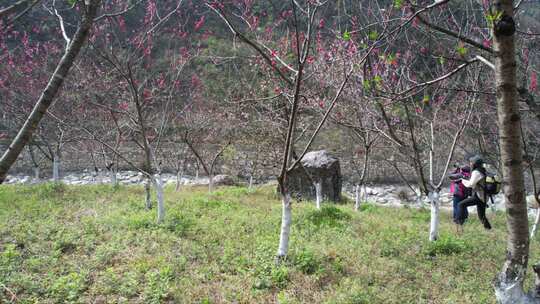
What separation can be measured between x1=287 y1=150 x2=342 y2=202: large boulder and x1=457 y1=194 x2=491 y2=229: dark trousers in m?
5.13

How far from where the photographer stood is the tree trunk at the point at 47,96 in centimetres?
220

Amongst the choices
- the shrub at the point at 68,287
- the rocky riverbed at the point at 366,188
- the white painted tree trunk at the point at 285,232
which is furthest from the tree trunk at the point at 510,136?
the rocky riverbed at the point at 366,188

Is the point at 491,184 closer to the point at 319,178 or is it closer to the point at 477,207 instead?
the point at 477,207

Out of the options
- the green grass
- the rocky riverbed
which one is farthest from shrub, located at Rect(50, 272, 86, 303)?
the rocky riverbed

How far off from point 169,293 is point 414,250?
3.63m

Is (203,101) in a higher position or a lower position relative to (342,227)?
higher

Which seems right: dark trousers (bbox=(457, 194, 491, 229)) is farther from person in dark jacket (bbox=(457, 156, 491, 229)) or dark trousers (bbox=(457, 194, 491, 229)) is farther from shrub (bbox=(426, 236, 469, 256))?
shrub (bbox=(426, 236, 469, 256))

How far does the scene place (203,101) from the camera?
1878 centimetres

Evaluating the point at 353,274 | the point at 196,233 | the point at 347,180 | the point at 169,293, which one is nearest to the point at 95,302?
the point at 169,293

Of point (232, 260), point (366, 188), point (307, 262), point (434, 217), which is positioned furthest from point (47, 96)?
point (366, 188)

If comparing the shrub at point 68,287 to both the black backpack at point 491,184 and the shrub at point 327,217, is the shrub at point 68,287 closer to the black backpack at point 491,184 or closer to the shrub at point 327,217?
the shrub at point 327,217

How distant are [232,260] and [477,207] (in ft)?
19.4

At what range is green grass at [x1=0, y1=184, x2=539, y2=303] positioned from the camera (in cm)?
392

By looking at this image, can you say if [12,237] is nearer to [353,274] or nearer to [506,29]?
[353,274]
